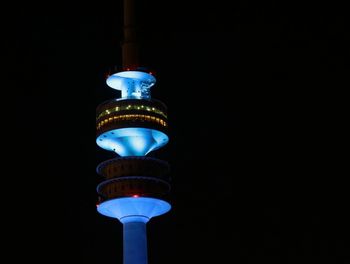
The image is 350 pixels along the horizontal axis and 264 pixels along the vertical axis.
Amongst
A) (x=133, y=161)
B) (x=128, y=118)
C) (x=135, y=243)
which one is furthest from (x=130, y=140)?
(x=135, y=243)

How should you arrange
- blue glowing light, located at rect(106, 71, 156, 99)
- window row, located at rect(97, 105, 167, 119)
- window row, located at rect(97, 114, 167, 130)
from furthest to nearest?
blue glowing light, located at rect(106, 71, 156, 99), window row, located at rect(97, 105, 167, 119), window row, located at rect(97, 114, 167, 130)

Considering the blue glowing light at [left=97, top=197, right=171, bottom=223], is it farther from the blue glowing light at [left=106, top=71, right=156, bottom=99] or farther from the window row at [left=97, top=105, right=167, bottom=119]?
the blue glowing light at [left=106, top=71, right=156, bottom=99]

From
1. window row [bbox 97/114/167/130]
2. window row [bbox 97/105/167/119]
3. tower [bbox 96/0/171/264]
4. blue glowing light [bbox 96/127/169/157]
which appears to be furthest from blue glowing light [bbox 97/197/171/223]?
window row [bbox 97/105/167/119]

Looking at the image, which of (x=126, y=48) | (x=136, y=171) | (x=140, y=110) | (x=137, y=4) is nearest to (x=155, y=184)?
(x=136, y=171)

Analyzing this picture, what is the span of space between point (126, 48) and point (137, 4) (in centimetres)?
672

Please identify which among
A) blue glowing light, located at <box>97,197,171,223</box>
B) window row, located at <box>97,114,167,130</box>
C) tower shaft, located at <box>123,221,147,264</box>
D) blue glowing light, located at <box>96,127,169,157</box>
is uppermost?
window row, located at <box>97,114,167,130</box>

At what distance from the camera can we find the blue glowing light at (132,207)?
8300 cm

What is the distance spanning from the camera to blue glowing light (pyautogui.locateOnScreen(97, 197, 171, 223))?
8300 centimetres

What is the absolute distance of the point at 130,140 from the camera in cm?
8681

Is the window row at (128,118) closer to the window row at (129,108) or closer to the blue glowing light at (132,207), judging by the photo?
the window row at (129,108)

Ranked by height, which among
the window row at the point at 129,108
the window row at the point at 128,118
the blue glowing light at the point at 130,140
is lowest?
the blue glowing light at the point at 130,140

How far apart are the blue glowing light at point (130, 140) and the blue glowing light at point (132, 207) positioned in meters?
6.55

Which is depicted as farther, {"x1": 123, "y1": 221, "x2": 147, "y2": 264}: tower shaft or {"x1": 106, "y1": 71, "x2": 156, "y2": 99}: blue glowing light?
{"x1": 106, "y1": 71, "x2": 156, "y2": 99}: blue glowing light

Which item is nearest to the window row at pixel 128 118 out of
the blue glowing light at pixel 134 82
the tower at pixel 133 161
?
the tower at pixel 133 161
